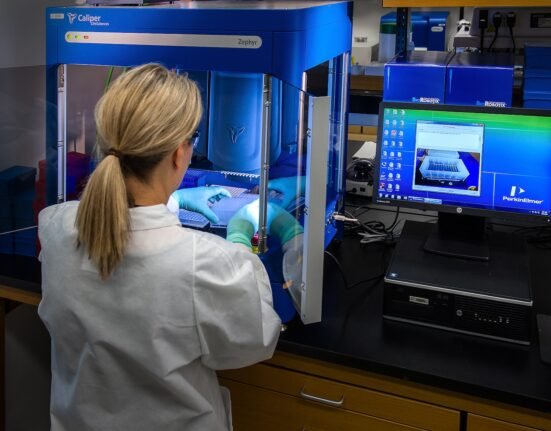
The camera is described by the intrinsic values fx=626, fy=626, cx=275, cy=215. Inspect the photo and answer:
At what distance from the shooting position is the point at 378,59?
5191mm

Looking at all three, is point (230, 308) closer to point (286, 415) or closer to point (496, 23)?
point (286, 415)

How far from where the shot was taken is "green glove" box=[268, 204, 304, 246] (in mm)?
1427

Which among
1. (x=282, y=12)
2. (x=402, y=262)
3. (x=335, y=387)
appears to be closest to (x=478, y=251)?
(x=402, y=262)

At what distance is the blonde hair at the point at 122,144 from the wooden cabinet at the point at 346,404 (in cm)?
51

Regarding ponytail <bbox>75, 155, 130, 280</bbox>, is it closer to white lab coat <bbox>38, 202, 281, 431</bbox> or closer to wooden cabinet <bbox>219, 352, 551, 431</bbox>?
white lab coat <bbox>38, 202, 281, 431</bbox>

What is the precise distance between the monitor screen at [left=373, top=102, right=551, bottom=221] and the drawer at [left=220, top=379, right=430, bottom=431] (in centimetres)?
54

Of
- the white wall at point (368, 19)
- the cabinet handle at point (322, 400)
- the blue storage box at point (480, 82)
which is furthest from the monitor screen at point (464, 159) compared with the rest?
the white wall at point (368, 19)

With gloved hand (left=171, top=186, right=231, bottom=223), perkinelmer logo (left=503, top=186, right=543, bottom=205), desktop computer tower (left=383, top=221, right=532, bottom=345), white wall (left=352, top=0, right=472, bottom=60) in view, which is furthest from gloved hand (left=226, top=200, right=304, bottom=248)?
white wall (left=352, top=0, right=472, bottom=60)

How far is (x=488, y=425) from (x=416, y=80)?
128cm

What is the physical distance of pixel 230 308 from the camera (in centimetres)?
109

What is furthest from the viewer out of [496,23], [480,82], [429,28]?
[429,28]

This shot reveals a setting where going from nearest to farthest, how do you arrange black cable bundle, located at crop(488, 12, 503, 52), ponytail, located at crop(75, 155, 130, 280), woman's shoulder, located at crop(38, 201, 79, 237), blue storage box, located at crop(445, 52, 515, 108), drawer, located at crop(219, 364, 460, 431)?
1. ponytail, located at crop(75, 155, 130, 280)
2. woman's shoulder, located at crop(38, 201, 79, 237)
3. drawer, located at crop(219, 364, 460, 431)
4. blue storage box, located at crop(445, 52, 515, 108)
5. black cable bundle, located at crop(488, 12, 503, 52)

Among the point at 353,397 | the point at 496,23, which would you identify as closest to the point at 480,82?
the point at 496,23

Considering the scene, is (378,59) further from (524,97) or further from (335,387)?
(335,387)
